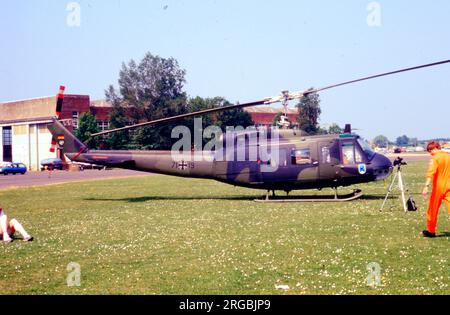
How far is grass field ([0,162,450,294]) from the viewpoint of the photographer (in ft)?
28.6

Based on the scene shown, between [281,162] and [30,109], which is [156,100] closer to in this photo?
[30,109]

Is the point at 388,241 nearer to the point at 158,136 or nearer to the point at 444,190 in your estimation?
the point at 444,190

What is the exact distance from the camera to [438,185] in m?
12.5

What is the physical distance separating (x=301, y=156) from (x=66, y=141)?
451 inches

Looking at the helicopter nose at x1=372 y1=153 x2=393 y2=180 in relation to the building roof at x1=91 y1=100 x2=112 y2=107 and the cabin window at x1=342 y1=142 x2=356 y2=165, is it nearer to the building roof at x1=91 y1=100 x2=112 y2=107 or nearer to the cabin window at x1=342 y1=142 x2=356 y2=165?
the cabin window at x1=342 y1=142 x2=356 y2=165

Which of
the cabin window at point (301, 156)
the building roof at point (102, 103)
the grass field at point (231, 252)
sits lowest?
the grass field at point (231, 252)

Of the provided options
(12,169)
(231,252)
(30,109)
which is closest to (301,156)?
(231,252)

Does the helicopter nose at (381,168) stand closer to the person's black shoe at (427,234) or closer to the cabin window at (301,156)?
the cabin window at (301,156)

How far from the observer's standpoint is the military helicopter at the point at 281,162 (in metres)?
21.4

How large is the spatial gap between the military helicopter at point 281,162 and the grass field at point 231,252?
2135 millimetres

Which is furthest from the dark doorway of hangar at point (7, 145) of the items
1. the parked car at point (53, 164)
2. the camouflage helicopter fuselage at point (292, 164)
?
the camouflage helicopter fuselage at point (292, 164)

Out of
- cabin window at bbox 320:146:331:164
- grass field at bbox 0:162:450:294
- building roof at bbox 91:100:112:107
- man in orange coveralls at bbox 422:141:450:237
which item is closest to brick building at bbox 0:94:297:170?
building roof at bbox 91:100:112:107

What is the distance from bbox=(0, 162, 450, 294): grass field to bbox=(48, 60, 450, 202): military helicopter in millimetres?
2135

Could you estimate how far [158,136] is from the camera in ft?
310
